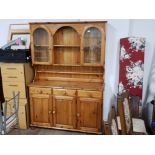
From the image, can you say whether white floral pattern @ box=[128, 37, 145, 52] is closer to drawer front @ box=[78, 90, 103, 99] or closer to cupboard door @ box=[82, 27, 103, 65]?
cupboard door @ box=[82, 27, 103, 65]

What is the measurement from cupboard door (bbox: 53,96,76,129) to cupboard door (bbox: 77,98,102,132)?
10 centimetres

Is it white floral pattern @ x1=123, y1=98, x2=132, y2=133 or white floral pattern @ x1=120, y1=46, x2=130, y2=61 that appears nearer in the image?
white floral pattern @ x1=123, y1=98, x2=132, y2=133

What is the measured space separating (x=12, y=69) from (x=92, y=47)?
54.0 inches

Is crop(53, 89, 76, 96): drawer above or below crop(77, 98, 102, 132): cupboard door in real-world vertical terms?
above

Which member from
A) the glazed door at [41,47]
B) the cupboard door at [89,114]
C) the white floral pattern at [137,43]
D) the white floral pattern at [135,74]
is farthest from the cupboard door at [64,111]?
the white floral pattern at [137,43]

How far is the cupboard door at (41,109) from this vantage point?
108 inches

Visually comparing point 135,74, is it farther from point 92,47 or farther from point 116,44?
point 92,47

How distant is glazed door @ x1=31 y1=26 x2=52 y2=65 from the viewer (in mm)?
2738

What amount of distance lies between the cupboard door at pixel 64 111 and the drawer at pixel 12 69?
0.71m

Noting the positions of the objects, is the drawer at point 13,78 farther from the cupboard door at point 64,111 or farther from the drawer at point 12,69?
the cupboard door at point 64,111

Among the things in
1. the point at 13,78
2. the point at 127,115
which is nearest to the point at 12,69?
the point at 13,78

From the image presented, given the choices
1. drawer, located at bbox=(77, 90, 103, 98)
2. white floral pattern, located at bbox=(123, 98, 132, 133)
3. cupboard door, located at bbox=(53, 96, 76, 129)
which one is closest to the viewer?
white floral pattern, located at bbox=(123, 98, 132, 133)

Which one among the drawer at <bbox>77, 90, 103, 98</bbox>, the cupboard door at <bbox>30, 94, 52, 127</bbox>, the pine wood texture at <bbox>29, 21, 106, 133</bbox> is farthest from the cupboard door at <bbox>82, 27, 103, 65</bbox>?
the cupboard door at <bbox>30, 94, 52, 127</bbox>
